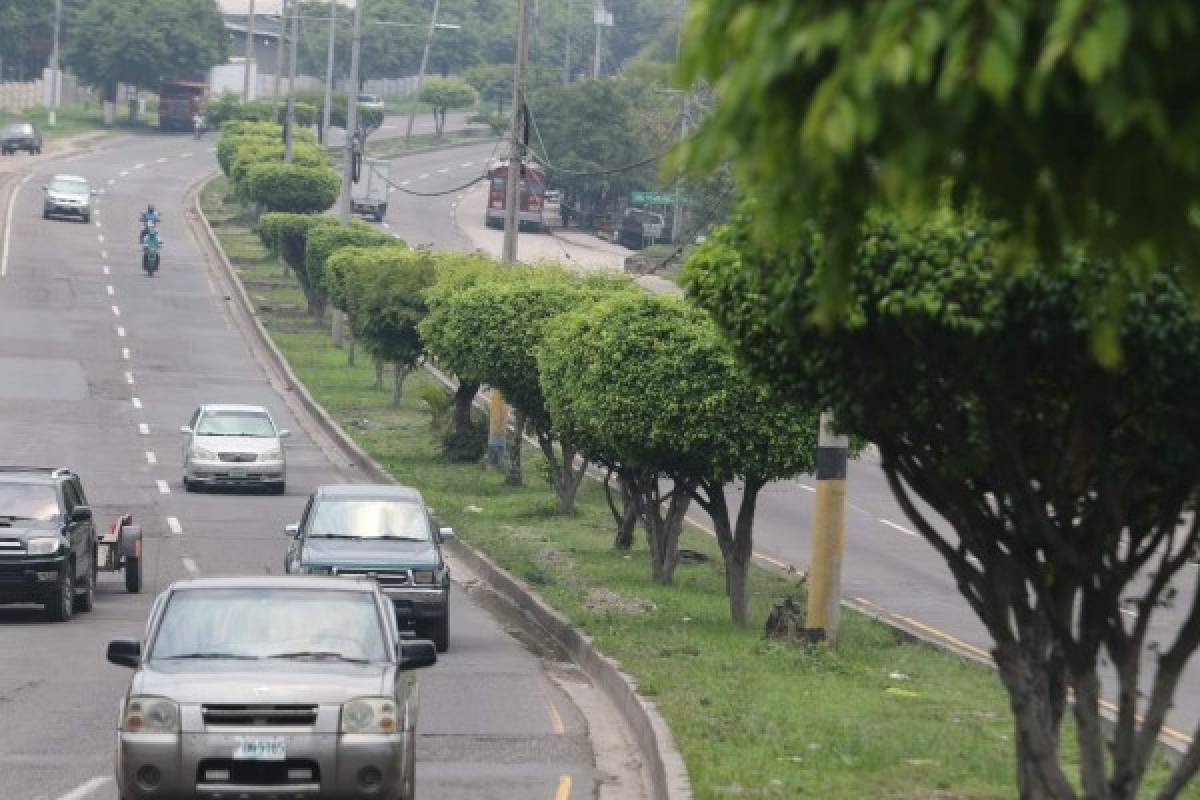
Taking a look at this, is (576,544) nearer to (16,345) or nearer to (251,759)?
(251,759)

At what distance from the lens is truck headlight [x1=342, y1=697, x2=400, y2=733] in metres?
12.4

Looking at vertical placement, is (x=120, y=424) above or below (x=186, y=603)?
below

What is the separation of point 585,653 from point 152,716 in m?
9.91

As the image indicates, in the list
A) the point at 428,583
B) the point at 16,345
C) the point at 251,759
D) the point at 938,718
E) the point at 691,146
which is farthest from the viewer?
the point at 16,345

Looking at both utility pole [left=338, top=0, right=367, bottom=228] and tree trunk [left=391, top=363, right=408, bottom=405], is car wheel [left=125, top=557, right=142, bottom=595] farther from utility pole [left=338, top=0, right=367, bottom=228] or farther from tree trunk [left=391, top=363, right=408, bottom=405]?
utility pole [left=338, top=0, right=367, bottom=228]

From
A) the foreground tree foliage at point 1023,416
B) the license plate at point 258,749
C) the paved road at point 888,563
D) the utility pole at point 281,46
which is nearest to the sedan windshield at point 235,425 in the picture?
the paved road at point 888,563

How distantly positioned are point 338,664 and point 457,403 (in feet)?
106

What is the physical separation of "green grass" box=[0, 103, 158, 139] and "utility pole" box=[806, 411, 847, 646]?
101527 mm

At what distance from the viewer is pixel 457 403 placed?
45438 mm

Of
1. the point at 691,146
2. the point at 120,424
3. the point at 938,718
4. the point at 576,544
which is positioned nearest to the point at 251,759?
the point at 938,718

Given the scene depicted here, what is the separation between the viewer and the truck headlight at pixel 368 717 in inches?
490

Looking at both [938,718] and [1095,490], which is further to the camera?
[938,718]

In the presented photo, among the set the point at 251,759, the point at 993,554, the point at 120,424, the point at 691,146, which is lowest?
the point at 120,424

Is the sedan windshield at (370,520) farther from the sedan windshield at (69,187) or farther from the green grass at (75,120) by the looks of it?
the green grass at (75,120)
